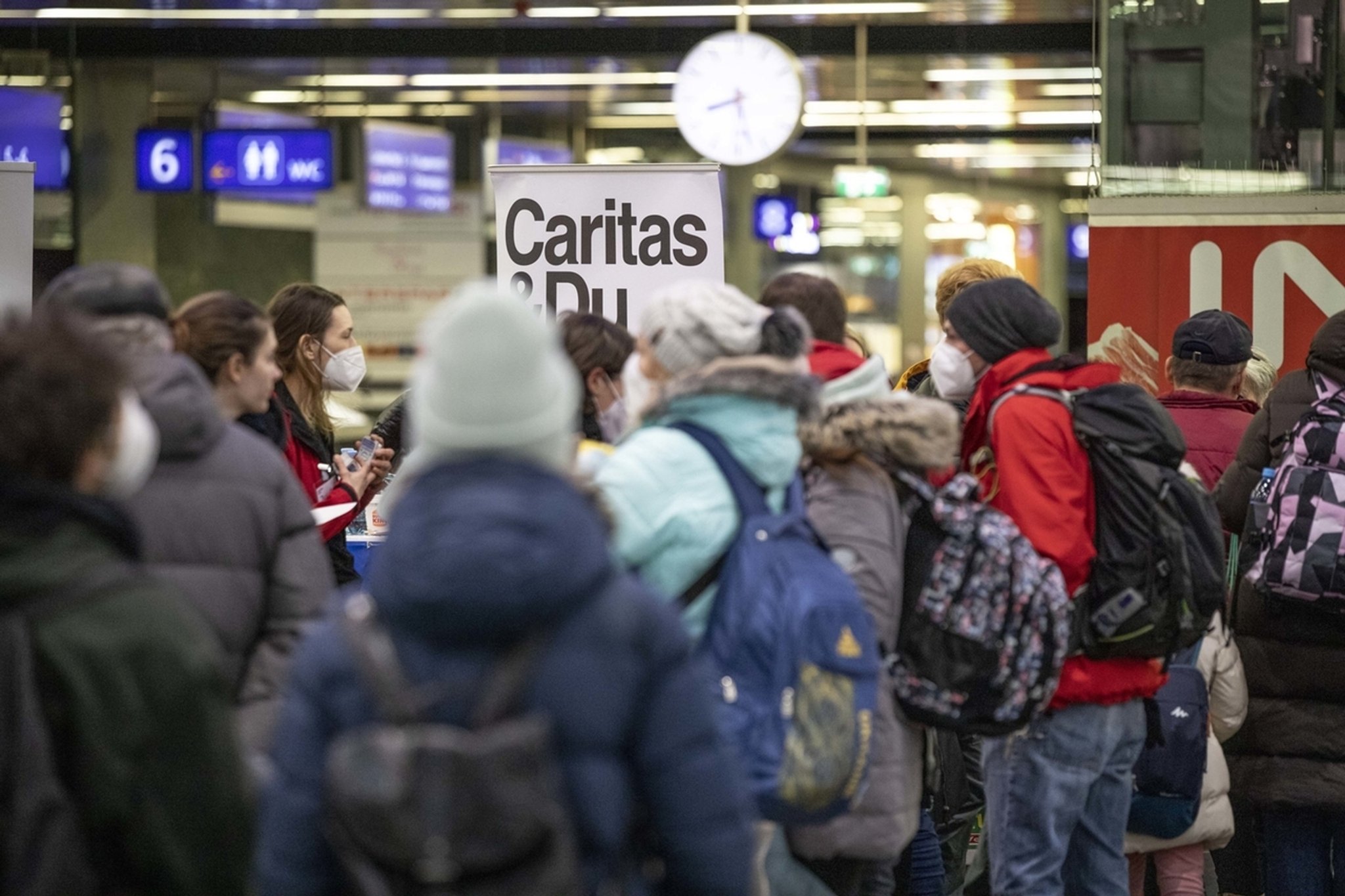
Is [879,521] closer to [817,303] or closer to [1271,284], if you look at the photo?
[817,303]

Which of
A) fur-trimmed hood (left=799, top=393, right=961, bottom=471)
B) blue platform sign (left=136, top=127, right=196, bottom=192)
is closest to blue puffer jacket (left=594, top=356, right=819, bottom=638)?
fur-trimmed hood (left=799, top=393, right=961, bottom=471)

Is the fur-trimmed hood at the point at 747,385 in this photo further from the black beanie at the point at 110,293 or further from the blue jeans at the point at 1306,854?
the blue jeans at the point at 1306,854

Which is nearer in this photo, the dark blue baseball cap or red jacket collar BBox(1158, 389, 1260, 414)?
the dark blue baseball cap

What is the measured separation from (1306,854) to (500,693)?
12.1 feet

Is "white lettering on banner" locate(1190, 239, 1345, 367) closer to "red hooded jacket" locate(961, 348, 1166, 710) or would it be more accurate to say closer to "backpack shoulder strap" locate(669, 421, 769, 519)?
"red hooded jacket" locate(961, 348, 1166, 710)

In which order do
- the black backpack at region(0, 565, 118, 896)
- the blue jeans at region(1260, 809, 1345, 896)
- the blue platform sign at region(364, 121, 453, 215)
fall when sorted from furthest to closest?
1. the blue platform sign at region(364, 121, 453, 215)
2. the blue jeans at region(1260, 809, 1345, 896)
3. the black backpack at region(0, 565, 118, 896)

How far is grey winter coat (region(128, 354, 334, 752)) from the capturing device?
291cm

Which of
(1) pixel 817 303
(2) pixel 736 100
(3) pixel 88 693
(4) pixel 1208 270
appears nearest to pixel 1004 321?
(1) pixel 817 303

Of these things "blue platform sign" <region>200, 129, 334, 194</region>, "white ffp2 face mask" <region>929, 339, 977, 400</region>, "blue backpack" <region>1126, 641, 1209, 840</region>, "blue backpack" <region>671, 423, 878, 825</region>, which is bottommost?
"blue backpack" <region>1126, 641, 1209, 840</region>

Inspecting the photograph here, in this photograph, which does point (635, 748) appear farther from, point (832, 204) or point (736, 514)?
point (832, 204)

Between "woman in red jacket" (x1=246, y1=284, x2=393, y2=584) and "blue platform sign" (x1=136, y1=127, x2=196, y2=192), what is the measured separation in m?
10.6

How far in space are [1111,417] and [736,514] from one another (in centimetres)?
128

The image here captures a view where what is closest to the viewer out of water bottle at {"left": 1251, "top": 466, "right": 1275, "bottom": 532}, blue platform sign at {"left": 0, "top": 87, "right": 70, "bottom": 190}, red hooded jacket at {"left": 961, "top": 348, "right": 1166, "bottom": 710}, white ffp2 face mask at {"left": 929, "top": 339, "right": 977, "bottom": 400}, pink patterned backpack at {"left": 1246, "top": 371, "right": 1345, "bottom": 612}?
red hooded jacket at {"left": 961, "top": 348, "right": 1166, "bottom": 710}

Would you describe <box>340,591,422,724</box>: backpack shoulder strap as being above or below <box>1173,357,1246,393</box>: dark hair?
below
